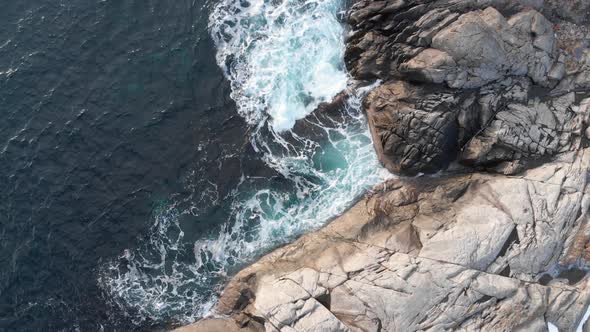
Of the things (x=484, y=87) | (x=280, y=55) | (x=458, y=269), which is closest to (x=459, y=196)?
(x=458, y=269)

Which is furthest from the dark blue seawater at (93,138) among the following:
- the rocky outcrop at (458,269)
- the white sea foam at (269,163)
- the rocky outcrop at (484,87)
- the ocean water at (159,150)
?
the rocky outcrop at (484,87)

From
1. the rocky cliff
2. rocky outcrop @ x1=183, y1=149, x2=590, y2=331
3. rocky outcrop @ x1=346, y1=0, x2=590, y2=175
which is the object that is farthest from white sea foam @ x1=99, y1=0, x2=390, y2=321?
rocky outcrop @ x1=346, y1=0, x2=590, y2=175

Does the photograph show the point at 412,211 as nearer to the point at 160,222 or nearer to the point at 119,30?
the point at 160,222

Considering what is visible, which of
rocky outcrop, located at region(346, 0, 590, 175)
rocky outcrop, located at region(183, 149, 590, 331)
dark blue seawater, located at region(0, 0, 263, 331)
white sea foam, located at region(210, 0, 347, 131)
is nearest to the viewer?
rocky outcrop, located at region(183, 149, 590, 331)

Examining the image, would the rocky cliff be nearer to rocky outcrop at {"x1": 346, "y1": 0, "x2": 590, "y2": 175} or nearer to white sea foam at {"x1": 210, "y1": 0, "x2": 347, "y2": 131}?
rocky outcrop at {"x1": 346, "y1": 0, "x2": 590, "y2": 175}

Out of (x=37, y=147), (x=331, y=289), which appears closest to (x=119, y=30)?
(x=37, y=147)
